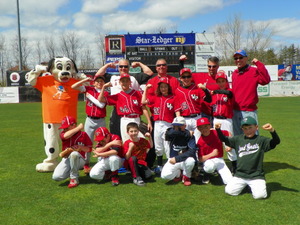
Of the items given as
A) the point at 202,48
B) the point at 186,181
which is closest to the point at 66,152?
the point at 186,181

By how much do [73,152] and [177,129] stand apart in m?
1.67

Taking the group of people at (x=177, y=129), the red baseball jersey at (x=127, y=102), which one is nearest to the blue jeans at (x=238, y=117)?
the group of people at (x=177, y=129)

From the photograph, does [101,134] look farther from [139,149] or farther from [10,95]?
[10,95]

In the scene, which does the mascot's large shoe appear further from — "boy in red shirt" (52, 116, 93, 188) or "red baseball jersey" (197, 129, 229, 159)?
"red baseball jersey" (197, 129, 229, 159)

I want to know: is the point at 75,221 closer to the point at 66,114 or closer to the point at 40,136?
the point at 66,114

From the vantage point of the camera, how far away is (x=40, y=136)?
9.21m

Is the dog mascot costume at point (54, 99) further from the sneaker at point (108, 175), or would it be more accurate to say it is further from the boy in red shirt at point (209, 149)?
the boy in red shirt at point (209, 149)

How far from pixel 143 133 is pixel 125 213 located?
2.12m

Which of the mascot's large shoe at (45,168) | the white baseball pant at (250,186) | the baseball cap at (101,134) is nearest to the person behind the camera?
the white baseball pant at (250,186)

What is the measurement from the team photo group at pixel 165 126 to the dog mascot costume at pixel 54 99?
18mm

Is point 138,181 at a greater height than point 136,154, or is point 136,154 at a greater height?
point 136,154

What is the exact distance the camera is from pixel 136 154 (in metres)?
4.79

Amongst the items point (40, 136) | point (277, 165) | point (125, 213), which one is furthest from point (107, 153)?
point (40, 136)

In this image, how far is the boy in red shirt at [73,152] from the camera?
178 inches
